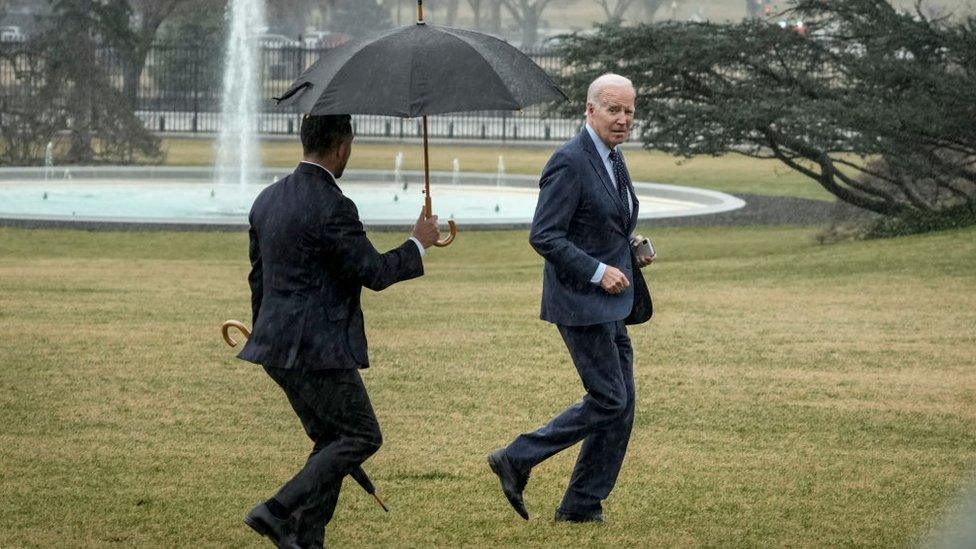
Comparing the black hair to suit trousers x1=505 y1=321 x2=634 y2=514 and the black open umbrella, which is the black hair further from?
suit trousers x1=505 y1=321 x2=634 y2=514

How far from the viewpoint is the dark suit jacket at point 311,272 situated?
4828mm

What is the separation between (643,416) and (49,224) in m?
12.4

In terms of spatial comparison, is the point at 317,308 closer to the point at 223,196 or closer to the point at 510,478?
the point at 510,478

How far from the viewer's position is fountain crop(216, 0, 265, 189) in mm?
26844

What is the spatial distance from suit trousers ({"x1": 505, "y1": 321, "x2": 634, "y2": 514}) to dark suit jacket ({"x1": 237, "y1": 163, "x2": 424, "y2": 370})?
90 centimetres

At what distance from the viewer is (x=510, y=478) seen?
5.64 m

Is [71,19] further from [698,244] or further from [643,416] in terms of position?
[643,416]

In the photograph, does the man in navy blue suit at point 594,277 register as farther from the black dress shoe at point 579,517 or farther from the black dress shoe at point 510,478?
the black dress shoe at point 579,517

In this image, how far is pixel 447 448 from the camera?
23.7 ft

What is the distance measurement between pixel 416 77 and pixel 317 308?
0.95 metres

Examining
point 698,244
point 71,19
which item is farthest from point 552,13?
point 698,244

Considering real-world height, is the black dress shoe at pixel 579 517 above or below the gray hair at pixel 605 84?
below

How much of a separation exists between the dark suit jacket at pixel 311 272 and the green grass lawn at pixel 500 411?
1.04 meters

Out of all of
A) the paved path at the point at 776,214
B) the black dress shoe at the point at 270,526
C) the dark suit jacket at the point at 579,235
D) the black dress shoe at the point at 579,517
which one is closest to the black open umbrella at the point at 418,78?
the dark suit jacket at the point at 579,235
